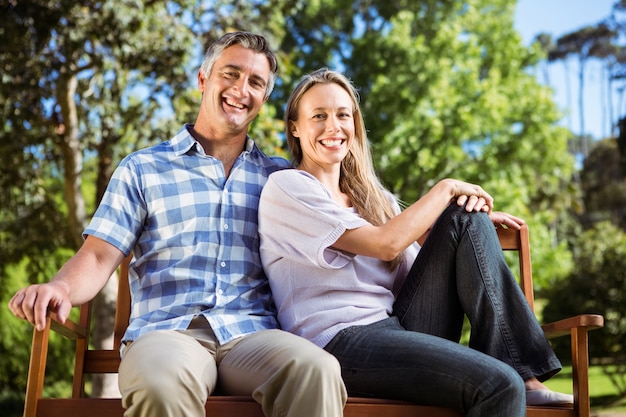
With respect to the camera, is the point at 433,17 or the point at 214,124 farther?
the point at 433,17

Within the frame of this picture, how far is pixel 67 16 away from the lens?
24.5ft

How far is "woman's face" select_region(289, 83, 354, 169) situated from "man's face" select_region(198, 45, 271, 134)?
0.68ft

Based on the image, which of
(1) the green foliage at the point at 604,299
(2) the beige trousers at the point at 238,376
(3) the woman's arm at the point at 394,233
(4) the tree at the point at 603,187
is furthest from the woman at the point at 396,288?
(4) the tree at the point at 603,187

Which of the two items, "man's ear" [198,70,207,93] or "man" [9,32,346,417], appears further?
"man's ear" [198,70,207,93]

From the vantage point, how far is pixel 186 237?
2793 mm

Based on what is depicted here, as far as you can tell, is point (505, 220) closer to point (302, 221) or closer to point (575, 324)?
point (575, 324)

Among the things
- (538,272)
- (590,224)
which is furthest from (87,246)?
(590,224)

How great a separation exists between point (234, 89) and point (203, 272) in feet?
2.54

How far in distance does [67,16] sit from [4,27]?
0.63m

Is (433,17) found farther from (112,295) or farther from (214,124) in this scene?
(214,124)

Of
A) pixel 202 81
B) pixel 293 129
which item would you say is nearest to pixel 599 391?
pixel 293 129

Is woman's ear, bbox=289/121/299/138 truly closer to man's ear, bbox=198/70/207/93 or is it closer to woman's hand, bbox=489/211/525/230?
man's ear, bbox=198/70/207/93

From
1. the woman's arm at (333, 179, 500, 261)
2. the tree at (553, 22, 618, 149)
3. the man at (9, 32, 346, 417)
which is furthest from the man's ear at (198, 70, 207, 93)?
the tree at (553, 22, 618, 149)

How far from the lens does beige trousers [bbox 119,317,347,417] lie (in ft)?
7.06
